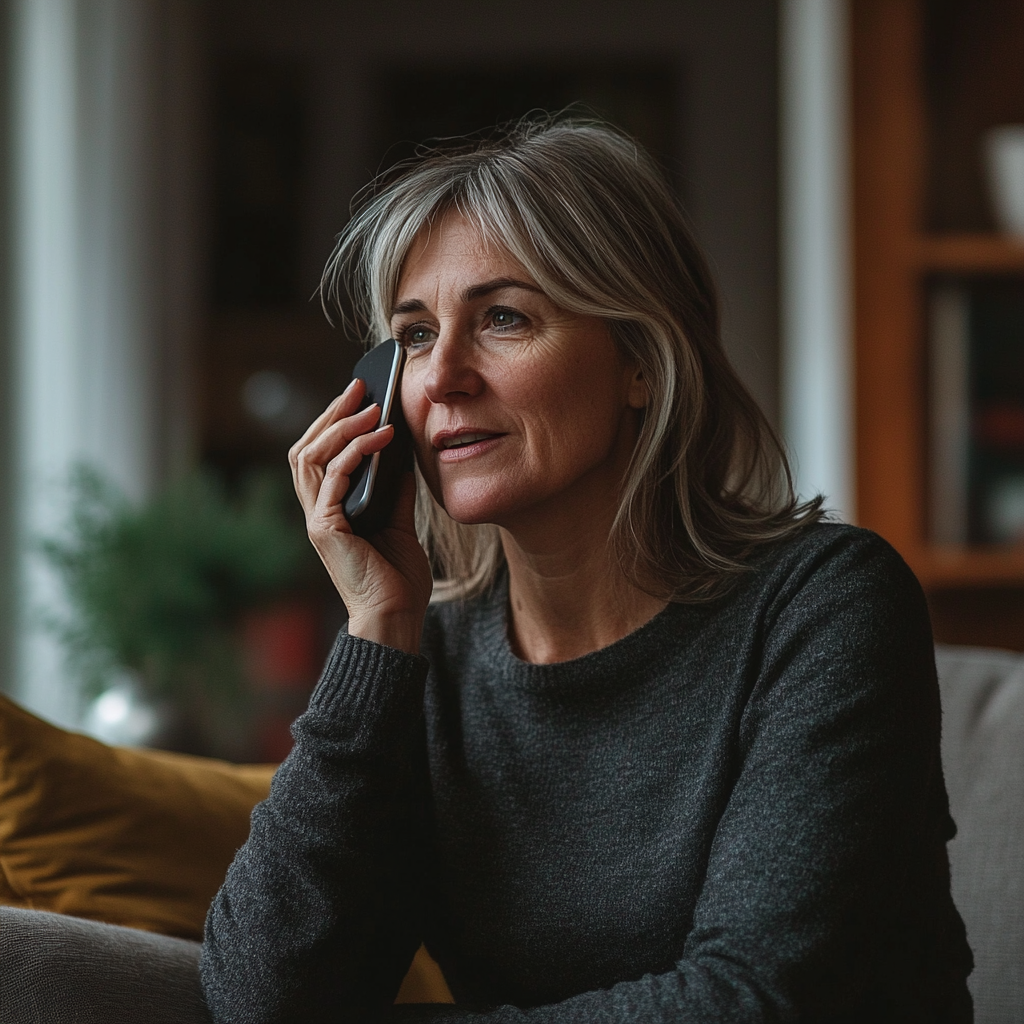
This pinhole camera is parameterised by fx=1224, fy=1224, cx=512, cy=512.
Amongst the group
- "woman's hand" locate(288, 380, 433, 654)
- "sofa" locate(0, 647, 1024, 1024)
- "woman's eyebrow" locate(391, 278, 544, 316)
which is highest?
"woman's eyebrow" locate(391, 278, 544, 316)

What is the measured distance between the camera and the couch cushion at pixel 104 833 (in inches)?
42.7

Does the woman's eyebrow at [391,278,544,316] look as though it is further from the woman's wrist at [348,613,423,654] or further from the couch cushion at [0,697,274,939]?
the couch cushion at [0,697,274,939]

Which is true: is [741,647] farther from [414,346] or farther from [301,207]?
[301,207]

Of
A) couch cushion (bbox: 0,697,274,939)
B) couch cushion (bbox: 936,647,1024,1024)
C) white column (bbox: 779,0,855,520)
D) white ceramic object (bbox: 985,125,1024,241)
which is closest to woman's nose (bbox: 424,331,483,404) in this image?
couch cushion (bbox: 0,697,274,939)

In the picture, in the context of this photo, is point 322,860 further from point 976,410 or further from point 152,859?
point 976,410

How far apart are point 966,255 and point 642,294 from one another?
149 centimetres

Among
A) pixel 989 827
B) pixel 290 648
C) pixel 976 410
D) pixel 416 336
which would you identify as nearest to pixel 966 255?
pixel 976 410

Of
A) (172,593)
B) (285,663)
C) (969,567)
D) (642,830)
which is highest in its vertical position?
(642,830)

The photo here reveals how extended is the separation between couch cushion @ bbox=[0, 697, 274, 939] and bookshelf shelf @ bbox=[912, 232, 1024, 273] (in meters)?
1.73

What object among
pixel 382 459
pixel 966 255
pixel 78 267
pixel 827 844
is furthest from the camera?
pixel 78 267

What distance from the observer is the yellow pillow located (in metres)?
1.08

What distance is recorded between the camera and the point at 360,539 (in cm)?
112

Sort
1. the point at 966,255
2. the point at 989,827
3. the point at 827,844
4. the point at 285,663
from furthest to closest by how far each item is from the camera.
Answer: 1. the point at 285,663
2. the point at 966,255
3. the point at 989,827
4. the point at 827,844

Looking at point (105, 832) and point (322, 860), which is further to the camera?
point (105, 832)
